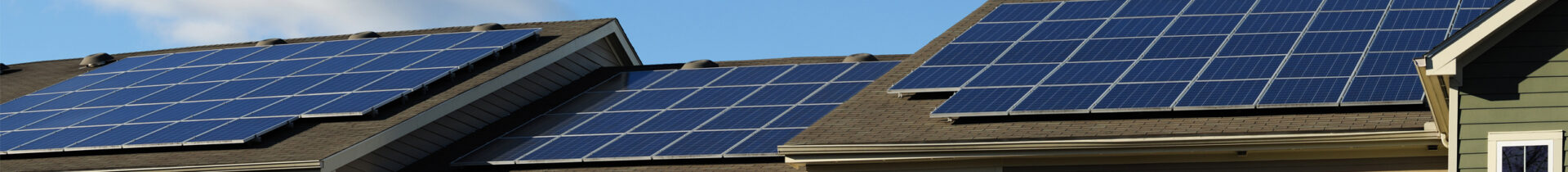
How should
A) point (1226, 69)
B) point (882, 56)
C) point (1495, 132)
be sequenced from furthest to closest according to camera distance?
1. point (882, 56)
2. point (1226, 69)
3. point (1495, 132)

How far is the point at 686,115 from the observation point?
26.8m

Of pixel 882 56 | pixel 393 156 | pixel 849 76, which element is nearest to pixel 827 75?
pixel 849 76

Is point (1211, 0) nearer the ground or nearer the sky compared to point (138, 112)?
nearer the sky

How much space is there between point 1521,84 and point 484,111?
1636cm

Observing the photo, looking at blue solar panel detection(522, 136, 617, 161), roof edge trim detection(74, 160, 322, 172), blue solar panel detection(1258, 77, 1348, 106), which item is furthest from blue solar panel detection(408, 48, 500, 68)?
blue solar panel detection(1258, 77, 1348, 106)

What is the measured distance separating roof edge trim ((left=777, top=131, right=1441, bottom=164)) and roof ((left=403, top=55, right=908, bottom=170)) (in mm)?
2076

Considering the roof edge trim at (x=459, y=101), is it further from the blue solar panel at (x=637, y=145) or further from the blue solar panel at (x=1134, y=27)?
the blue solar panel at (x=1134, y=27)

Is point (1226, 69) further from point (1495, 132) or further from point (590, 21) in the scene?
point (590, 21)

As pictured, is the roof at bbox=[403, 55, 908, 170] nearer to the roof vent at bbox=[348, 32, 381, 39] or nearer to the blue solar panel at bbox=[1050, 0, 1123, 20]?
the blue solar panel at bbox=[1050, 0, 1123, 20]

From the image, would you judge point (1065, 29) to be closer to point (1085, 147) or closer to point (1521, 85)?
point (1085, 147)

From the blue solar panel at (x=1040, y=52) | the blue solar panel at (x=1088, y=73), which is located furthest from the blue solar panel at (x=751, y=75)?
the blue solar panel at (x=1088, y=73)

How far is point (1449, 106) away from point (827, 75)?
13.4 metres

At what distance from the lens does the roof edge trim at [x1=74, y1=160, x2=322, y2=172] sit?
23578 millimetres

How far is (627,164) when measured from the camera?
24.3m
